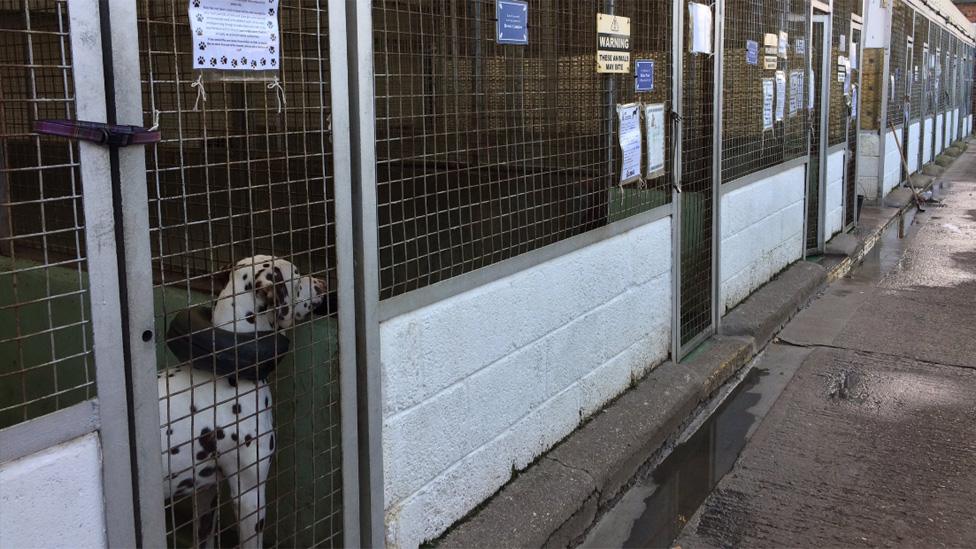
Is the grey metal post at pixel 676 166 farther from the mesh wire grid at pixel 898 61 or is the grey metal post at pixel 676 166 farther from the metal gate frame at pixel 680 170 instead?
the mesh wire grid at pixel 898 61

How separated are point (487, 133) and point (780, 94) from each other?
5098mm

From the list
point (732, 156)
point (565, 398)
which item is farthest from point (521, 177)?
point (732, 156)

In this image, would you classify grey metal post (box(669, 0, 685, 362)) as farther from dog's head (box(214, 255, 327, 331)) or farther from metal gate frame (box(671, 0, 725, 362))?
dog's head (box(214, 255, 327, 331))

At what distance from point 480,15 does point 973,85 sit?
3943 centimetres

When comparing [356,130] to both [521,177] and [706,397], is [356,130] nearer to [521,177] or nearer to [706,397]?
[521,177]

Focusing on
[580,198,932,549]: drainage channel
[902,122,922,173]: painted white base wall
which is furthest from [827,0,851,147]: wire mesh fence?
[902,122,922,173]: painted white base wall

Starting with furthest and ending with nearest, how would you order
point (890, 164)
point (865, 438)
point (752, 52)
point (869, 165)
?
point (890, 164) < point (869, 165) < point (752, 52) < point (865, 438)

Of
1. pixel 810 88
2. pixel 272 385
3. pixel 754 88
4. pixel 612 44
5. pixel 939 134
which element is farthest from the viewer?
pixel 939 134

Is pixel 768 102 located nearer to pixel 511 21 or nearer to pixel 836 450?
pixel 836 450

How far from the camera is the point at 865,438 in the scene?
5.31m

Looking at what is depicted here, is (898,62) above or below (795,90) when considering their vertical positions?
above

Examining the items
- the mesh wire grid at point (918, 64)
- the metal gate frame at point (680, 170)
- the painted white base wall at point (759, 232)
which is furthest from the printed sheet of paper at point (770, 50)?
the mesh wire grid at point (918, 64)

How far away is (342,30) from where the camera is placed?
3014 mm

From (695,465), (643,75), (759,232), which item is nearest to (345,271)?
(695,465)
